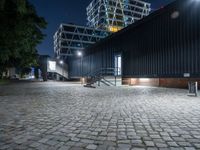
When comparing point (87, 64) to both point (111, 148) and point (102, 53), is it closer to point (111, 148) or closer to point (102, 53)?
point (102, 53)

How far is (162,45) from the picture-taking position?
15.8 metres

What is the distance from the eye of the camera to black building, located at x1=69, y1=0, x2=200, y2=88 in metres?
13.2

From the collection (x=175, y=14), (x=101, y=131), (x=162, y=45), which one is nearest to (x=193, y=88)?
(x=162, y=45)

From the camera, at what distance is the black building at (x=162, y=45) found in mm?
13219

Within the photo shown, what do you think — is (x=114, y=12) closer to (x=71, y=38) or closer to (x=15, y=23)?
(x=71, y=38)

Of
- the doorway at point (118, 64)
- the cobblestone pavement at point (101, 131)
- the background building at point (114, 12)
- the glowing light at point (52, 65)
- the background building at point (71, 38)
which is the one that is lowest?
the cobblestone pavement at point (101, 131)

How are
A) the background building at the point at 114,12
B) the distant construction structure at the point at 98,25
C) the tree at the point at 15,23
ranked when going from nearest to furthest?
the tree at the point at 15,23 < the distant construction structure at the point at 98,25 < the background building at the point at 114,12

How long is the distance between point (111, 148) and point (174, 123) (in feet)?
7.30

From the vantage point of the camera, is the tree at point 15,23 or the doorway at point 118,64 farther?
the doorway at point 118,64

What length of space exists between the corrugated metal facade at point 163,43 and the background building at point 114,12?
286 ft

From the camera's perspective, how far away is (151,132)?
3865 millimetres

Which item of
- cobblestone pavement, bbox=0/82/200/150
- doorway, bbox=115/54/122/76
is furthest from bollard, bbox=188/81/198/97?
doorway, bbox=115/54/122/76

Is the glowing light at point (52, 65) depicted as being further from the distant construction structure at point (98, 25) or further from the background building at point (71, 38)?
the background building at point (71, 38)

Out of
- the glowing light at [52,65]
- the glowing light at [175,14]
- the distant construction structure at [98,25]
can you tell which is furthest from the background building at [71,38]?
the glowing light at [175,14]
